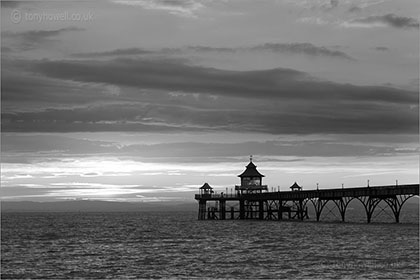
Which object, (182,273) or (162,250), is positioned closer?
(182,273)

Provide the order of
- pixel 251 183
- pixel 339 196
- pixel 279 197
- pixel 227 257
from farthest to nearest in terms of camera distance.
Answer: pixel 251 183, pixel 279 197, pixel 339 196, pixel 227 257

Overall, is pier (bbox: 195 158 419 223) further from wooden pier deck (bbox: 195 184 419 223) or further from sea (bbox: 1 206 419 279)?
sea (bbox: 1 206 419 279)

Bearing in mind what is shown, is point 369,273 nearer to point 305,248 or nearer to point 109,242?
point 305,248

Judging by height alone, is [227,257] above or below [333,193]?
below

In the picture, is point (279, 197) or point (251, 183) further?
point (251, 183)

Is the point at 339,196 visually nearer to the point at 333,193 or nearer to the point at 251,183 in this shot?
the point at 333,193

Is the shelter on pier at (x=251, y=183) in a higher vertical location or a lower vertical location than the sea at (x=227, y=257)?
higher

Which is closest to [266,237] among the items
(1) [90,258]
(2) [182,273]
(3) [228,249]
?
(3) [228,249]

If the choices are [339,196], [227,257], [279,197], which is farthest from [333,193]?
[227,257]

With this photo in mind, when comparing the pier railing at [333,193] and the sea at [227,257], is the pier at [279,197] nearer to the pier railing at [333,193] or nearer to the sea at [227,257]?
the pier railing at [333,193]

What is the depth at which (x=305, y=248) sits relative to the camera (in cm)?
5522

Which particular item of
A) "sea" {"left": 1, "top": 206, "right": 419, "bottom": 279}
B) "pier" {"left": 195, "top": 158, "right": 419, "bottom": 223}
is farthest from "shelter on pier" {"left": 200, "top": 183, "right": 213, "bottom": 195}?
"sea" {"left": 1, "top": 206, "right": 419, "bottom": 279}

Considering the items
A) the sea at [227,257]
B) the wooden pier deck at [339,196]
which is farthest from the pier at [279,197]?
the sea at [227,257]

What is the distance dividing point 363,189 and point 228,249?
2927cm
